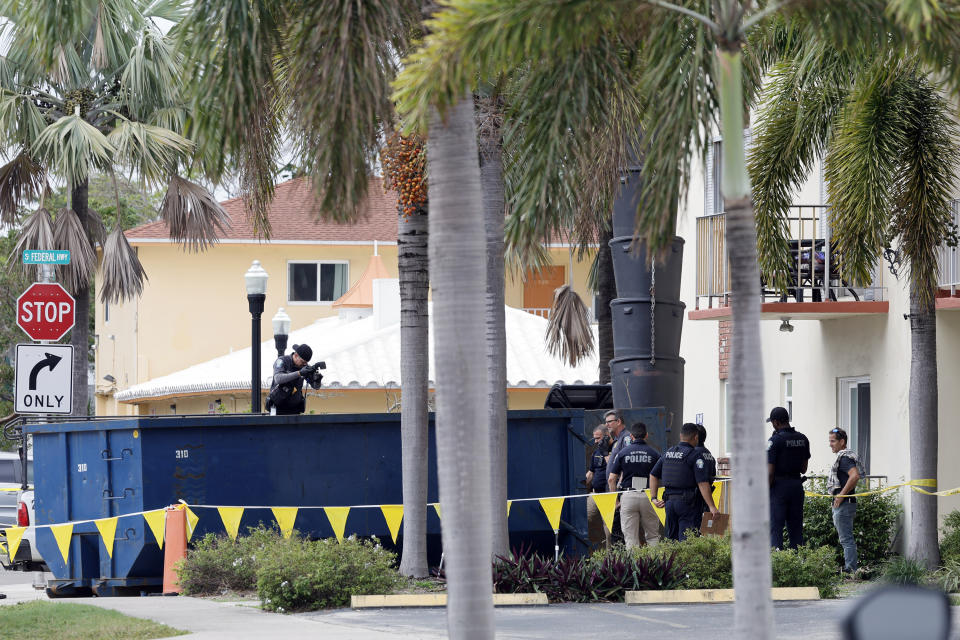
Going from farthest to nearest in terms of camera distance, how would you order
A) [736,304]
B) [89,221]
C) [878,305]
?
[89,221], [878,305], [736,304]

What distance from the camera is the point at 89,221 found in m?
24.3

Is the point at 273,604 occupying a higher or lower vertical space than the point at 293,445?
lower

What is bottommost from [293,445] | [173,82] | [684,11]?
[293,445]

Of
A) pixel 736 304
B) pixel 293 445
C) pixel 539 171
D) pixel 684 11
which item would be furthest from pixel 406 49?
pixel 293 445

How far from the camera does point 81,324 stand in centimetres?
2206

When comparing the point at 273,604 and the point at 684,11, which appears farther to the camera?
the point at 273,604

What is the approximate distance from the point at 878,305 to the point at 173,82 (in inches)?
412

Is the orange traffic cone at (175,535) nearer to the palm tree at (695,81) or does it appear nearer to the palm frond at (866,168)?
the palm tree at (695,81)

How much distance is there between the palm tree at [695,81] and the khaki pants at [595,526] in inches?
336

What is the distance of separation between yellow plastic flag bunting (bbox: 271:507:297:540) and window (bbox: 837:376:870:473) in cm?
835

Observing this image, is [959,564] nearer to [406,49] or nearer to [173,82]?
[406,49]

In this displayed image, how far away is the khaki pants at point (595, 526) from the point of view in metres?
17.0

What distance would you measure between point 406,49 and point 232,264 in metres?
31.4

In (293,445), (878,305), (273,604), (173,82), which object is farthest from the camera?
(173,82)
